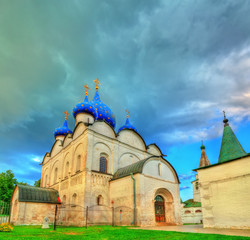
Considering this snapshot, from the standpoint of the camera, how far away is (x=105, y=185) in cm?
1727

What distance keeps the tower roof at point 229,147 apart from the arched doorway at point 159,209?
662cm

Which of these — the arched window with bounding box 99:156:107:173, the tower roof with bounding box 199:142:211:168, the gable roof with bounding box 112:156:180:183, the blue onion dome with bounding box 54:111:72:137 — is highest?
the blue onion dome with bounding box 54:111:72:137

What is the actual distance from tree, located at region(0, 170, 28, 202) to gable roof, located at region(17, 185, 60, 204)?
1338cm

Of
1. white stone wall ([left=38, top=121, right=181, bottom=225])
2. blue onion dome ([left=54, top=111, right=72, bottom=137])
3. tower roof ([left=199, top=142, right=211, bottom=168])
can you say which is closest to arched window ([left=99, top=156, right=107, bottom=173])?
white stone wall ([left=38, top=121, right=181, bottom=225])

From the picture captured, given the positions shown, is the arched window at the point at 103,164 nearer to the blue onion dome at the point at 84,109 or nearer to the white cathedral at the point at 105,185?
the white cathedral at the point at 105,185

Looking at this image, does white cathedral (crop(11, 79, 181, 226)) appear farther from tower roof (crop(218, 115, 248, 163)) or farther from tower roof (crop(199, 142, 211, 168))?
tower roof (crop(199, 142, 211, 168))

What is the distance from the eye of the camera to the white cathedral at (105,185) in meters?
15.1

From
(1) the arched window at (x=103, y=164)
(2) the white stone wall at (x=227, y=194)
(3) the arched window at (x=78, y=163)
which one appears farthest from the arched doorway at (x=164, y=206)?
(3) the arched window at (x=78, y=163)

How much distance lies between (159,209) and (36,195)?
1104 cm

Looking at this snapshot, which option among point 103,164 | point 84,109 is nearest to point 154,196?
point 103,164

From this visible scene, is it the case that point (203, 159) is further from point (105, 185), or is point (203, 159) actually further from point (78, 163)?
point (78, 163)

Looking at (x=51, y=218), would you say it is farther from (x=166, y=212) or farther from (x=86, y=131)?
(x=166, y=212)

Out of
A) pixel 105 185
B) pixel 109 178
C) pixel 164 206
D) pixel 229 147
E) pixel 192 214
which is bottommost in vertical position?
pixel 192 214

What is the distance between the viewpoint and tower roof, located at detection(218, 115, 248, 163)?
1206cm
